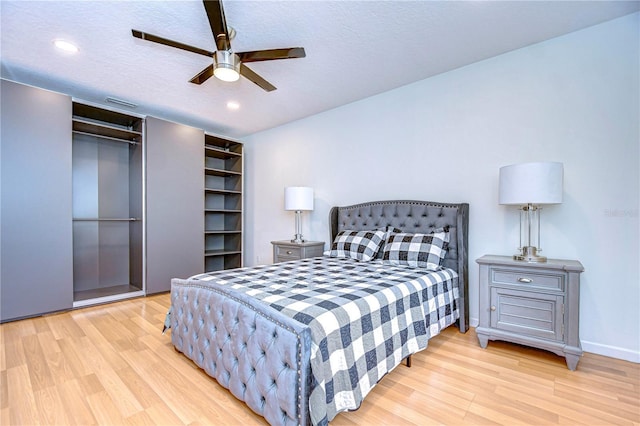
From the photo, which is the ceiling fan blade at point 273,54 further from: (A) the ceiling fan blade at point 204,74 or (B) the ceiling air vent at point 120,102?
(B) the ceiling air vent at point 120,102

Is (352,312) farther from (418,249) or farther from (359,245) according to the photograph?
(359,245)

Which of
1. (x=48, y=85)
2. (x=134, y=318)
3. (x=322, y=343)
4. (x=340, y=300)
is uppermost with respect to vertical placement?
(x=48, y=85)

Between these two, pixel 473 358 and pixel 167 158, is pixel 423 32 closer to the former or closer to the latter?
pixel 473 358

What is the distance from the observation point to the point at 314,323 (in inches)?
54.1

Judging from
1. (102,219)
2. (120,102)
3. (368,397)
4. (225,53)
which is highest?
(120,102)

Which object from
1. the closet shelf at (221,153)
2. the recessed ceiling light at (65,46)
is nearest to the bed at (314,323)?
the recessed ceiling light at (65,46)

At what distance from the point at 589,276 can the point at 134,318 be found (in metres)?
4.25

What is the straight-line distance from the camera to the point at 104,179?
13.2 feet

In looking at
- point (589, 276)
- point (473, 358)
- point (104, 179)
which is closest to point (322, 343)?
point (473, 358)

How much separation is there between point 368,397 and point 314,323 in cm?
74

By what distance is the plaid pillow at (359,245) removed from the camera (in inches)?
119

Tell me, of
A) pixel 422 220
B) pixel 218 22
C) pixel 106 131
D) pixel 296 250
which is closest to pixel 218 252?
pixel 296 250

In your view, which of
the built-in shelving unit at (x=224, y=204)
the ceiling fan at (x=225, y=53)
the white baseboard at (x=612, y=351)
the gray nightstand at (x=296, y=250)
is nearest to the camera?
the ceiling fan at (x=225, y=53)

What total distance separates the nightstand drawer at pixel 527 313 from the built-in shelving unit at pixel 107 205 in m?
4.12
